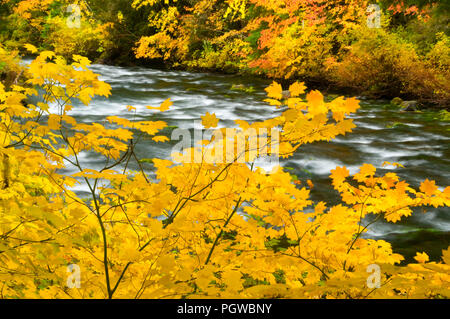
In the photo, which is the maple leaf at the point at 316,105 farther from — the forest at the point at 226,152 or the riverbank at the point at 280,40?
the riverbank at the point at 280,40

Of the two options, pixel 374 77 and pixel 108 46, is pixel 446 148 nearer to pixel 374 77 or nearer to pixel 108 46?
pixel 374 77

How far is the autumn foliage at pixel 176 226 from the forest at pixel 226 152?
0.01 m

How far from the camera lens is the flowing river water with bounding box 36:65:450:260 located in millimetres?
3715

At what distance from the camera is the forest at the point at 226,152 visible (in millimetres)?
1578

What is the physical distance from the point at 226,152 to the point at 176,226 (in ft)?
1.63

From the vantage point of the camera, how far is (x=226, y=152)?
1706mm

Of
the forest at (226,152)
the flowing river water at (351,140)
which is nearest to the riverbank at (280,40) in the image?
the forest at (226,152)

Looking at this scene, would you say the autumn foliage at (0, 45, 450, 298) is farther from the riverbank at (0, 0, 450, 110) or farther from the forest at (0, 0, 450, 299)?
the riverbank at (0, 0, 450, 110)

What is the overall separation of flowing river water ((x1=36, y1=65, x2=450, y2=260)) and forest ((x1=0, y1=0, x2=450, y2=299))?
0.04 metres

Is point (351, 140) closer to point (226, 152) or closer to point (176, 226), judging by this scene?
point (226, 152)

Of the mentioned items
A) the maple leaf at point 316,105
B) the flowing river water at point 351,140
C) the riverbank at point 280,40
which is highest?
the riverbank at point 280,40

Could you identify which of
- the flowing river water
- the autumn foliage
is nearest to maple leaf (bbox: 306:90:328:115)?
the autumn foliage

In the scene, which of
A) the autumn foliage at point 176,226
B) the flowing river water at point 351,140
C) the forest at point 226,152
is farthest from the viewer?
the flowing river water at point 351,140

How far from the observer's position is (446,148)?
240 inches
